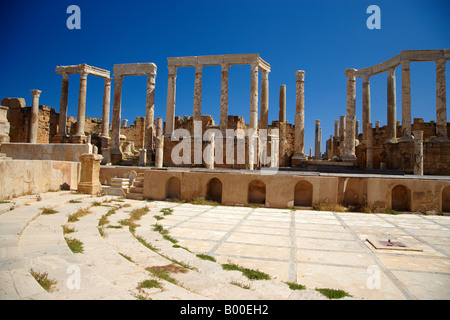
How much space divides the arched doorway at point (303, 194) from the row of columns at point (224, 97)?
9.61 m

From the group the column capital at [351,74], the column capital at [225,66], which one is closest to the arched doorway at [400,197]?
the column capital at [351,74]

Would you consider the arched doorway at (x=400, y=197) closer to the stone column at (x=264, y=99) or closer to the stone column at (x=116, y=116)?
the stone column at (x=264, y=99)

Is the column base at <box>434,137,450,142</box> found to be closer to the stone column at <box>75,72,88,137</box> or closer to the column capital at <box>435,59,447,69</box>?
the column capital at <box>435,59,447,69</box>

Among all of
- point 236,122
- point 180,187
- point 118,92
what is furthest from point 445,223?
point 118,92

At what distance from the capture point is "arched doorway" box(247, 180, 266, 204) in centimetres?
1114

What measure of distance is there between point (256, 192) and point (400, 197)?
200 inches

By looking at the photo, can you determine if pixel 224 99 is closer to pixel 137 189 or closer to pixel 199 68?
pixel 199 68

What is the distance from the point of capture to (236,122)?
22094mm

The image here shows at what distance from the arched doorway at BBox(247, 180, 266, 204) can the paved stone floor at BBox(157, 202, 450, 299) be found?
6.20ft

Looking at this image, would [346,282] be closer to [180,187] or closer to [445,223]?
[445,223]

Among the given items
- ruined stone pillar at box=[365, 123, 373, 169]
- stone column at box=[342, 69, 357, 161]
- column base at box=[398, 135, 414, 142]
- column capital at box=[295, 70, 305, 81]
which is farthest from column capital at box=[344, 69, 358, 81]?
column base at box=[398, 135, 414, 142]

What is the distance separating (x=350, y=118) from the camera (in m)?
21.2
